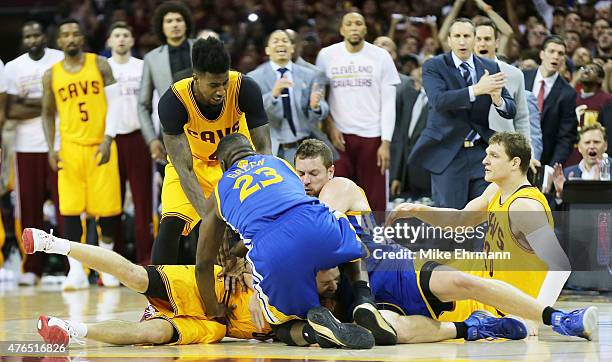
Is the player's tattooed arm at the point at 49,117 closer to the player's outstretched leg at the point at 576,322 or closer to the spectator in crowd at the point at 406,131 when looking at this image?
the spectator in crowd at the point at 406,131

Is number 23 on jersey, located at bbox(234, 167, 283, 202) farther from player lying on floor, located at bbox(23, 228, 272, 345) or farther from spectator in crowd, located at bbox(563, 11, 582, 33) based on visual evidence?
spectator in crowd, located at bbox(563, 11, 582, 33)

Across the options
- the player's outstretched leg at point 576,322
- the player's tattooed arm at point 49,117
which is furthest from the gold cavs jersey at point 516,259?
the player's tattooed arm at point 49,117

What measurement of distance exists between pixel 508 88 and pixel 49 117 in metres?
4.44

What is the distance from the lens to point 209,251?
20.6 feet

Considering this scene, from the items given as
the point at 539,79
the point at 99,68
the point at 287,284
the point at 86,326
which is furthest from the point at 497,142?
the point at 99,68

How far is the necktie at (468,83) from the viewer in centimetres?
906

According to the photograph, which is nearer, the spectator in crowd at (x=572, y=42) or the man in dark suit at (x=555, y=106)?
the man in dark suit at (x=555, y=106)

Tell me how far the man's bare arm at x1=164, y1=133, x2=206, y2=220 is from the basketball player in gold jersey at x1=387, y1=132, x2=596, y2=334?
4.08 feet

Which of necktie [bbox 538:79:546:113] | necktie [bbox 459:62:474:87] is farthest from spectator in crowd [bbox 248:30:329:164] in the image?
necktie [bbox 538:79:546:113]

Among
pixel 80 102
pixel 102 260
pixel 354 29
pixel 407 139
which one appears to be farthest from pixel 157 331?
pixel 407 139

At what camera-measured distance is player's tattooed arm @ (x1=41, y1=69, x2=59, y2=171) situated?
10.8 m

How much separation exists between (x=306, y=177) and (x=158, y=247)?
1.14 m

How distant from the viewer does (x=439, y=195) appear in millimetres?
9164

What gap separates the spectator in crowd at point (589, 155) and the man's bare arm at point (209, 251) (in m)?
3.90
